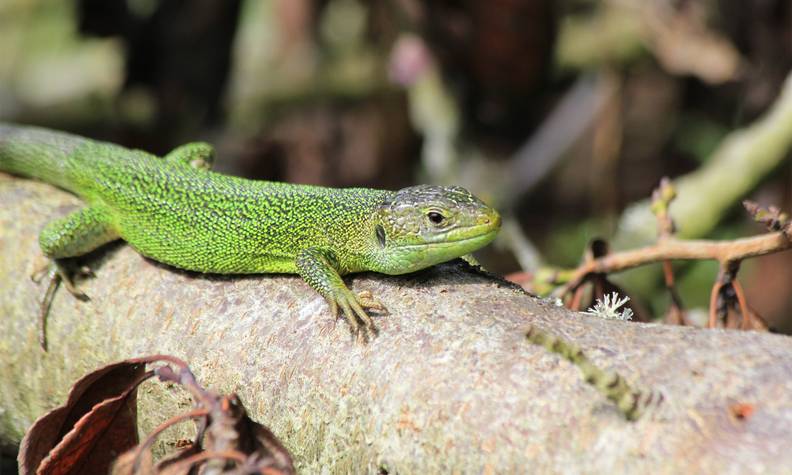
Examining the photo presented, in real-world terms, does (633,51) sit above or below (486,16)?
below

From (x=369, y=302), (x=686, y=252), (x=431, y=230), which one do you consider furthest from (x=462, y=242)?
(x=686, y=252)

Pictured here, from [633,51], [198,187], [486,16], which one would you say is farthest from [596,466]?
[633,51]

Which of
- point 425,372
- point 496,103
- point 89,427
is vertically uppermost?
point 425,372

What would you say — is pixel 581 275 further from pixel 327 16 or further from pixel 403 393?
pixel 327 16

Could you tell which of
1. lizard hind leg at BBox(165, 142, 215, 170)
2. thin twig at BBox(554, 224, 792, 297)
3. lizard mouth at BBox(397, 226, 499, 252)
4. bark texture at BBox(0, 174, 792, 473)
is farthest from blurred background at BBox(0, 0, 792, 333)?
lizard hind leg at BBox(165, 142, 215, 170)

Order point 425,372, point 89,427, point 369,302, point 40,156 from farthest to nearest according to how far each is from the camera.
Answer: point 40,156 < point 369,302 < point 89,427 < point 425,372

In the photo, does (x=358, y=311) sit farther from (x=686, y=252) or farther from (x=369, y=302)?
(x=686, y=252)
